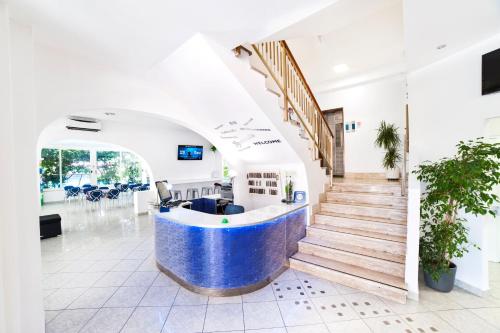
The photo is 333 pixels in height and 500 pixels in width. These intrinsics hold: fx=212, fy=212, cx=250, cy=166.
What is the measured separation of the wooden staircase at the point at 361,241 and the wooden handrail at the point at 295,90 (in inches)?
48.1

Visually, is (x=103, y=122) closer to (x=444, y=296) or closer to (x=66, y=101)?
(x=66, y=101)

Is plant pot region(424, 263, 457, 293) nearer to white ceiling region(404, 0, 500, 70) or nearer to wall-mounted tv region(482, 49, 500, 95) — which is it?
wall-mounted tv region(482, 49, 500, 95)

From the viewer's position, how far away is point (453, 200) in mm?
2875

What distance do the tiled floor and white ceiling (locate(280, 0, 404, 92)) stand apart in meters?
3.36

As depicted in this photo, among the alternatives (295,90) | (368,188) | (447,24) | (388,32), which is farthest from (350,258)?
(388,32)

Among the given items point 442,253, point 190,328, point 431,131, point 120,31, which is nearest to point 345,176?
point 431,131

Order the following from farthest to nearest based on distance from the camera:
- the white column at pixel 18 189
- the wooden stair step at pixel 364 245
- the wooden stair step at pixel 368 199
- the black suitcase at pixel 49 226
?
the black suitcase at pixel 49 226, the wooden stair step at pixel 368 199, the wooden stair step at pixel 364 245, the white column at pixel 18 189

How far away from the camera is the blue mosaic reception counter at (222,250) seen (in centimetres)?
296

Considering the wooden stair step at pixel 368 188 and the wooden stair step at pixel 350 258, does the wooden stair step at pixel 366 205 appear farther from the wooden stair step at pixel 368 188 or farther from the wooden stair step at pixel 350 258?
the wooden stair step at pixel 350 258

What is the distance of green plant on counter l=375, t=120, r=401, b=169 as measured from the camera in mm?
5789

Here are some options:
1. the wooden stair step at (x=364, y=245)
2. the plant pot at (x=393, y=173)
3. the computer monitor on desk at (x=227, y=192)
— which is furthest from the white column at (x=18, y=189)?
the plant pot at (x=393, y=173)

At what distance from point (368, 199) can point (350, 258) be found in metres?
1.47

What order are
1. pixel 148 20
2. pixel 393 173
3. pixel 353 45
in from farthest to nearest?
pixel 393 173, pixel 353 45, pixel 148 20

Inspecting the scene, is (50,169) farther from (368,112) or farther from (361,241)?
(368,112)
